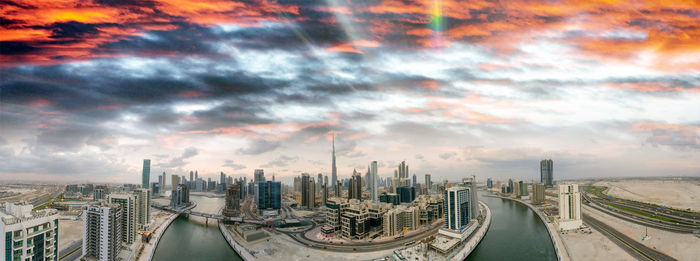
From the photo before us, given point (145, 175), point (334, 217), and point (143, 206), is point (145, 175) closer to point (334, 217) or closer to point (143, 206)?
point (143, 206)

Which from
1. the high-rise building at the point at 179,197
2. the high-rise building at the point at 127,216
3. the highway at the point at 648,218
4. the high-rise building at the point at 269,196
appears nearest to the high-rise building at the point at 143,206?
the high-rise building at the point at 127,216

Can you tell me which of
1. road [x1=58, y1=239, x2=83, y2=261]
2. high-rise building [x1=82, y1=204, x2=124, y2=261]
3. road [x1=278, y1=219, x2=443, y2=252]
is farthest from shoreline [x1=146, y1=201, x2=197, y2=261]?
road [x1=278, y1=219, x2=443, y2=252]

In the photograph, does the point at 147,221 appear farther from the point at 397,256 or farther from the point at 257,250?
the point at 397,256

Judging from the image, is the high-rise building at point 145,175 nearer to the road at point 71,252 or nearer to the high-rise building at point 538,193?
the road at point 71,252

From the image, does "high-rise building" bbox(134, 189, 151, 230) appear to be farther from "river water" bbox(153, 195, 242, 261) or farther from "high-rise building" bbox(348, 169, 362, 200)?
"high-rise building" bbox(348, 169, 362, 200)

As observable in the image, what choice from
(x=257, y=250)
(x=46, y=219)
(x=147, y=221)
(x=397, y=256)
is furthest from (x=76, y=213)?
(x=397, y=256)

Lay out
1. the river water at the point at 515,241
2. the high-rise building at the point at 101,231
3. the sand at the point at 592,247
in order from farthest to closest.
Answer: the river water at the point at 515,241
the sand at the point at 592,247
the high-rise building at the point at 101,231
